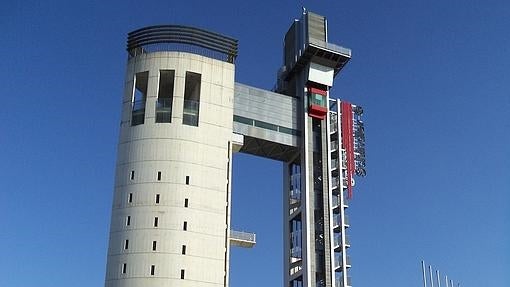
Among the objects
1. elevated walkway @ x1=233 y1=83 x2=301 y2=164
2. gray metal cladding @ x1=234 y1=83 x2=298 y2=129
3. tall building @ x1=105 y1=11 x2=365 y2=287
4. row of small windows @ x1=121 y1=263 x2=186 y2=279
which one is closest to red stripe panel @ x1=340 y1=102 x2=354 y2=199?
tall building @ x1=105 y1=11 x2=365 y2=287

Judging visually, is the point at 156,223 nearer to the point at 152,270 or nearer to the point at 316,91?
the point at 152,270

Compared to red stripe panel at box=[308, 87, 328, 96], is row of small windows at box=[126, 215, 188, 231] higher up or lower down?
lower down

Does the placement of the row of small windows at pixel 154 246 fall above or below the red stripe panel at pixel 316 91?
below

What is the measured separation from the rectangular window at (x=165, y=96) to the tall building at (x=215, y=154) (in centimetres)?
13

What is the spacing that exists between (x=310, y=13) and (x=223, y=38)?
1249cm

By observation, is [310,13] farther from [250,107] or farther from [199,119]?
[199,119]

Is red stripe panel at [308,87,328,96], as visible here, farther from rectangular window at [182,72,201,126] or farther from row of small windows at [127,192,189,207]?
row of small windows at [127,192,189,207]

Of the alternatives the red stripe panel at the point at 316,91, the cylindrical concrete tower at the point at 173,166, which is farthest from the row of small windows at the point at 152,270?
the red stripe panel at the point at 316,91

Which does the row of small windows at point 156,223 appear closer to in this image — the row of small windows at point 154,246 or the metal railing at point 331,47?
the row of small windows at point 154,246

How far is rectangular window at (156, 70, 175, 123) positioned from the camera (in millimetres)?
74125

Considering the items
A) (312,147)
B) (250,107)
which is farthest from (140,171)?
(312,147)

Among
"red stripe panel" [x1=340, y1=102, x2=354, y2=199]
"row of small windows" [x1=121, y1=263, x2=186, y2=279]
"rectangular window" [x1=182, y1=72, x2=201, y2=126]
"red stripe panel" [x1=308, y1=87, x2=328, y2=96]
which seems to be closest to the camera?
"row of small windows" [x1=121, y1=263, x2=186, y2=279]

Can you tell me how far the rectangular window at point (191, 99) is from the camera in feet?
245

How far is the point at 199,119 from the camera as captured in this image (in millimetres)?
74750
